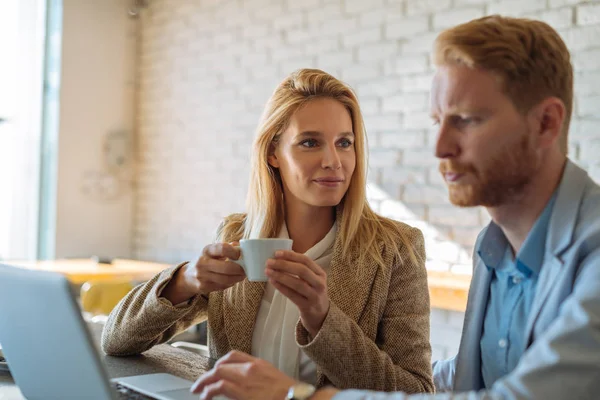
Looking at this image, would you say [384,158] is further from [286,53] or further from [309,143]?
[309,143]

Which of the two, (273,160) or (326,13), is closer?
(273,160)

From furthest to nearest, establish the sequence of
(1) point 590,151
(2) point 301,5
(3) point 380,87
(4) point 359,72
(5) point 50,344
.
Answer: (2) point 301,5 → (4) point 359,72 → (3) point 380,87 → (1) point 590,151 → (5) point 50,344

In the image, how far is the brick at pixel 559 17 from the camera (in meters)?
2.95

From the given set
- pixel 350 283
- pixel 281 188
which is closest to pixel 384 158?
pixel 281 188

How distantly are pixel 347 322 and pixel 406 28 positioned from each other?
2605 millimetres

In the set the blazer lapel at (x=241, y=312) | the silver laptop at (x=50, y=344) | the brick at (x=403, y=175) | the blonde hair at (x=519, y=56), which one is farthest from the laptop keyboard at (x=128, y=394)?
the brick at (x=403, y=175)

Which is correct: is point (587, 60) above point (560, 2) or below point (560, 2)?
below

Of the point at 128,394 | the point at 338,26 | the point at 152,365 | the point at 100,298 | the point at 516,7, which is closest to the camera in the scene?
the point at 128,394

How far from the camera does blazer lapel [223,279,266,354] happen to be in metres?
1.61

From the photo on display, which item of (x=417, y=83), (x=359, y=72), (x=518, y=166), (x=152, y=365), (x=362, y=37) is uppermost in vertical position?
(x=362, y=37)

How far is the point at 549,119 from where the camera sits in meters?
1.04

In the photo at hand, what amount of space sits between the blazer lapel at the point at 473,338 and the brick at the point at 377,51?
8.38 feet

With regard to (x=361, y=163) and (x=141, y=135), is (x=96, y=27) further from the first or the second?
(x=361, y=163)

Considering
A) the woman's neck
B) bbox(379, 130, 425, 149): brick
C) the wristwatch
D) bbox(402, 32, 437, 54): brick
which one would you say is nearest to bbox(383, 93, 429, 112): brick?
bbox(379, 130, 425, 149): brick
